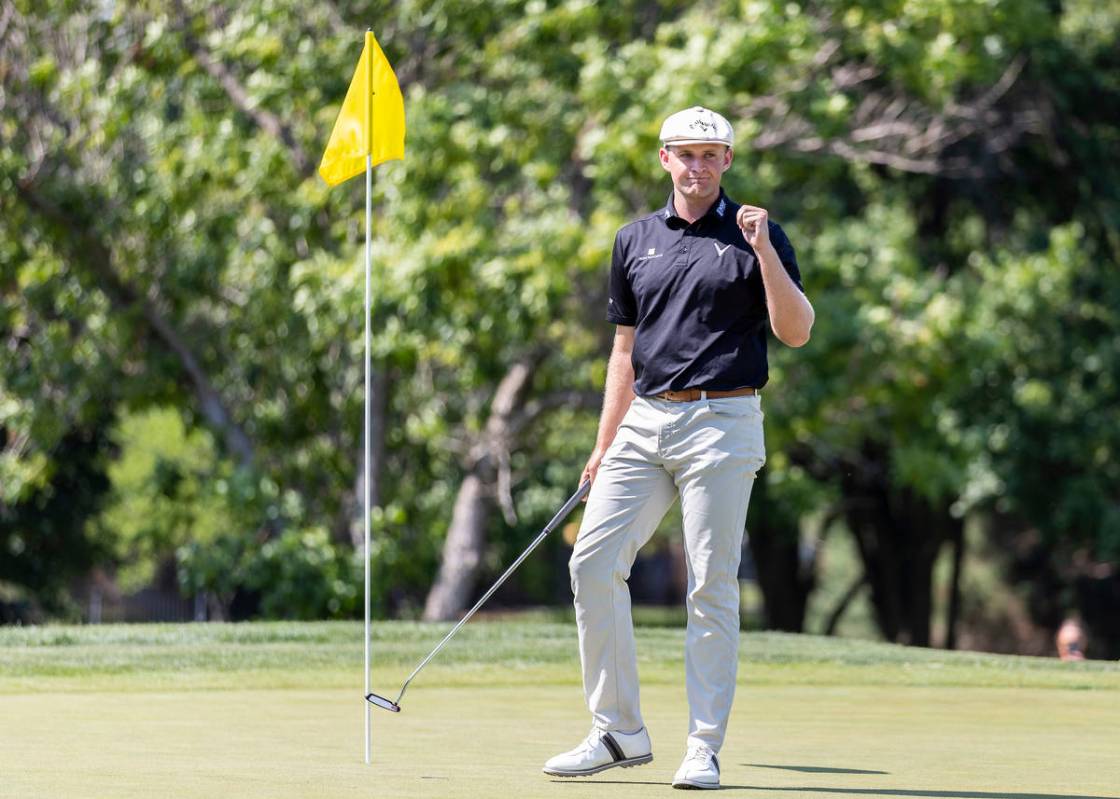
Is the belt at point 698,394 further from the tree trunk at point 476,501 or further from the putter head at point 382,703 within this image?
the tree trunk at point 476,501

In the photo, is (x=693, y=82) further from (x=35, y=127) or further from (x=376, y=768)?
(x=376, y=768)

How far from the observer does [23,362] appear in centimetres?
2034

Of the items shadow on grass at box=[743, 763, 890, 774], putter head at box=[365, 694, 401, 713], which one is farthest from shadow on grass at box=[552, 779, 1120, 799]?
putter head at box=[365, 694, 401, 713]

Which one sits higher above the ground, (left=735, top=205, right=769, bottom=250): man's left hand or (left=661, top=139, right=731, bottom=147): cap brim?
(left=661, top=139, right=731, bottom=147): cap brim

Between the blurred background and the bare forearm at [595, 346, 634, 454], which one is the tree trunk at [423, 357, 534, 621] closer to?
the blurred background

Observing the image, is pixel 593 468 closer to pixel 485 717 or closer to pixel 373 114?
pixel 373 114

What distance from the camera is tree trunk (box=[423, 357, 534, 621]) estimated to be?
64.5 ft

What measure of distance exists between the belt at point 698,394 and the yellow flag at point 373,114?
155cm

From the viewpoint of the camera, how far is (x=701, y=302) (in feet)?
19.0

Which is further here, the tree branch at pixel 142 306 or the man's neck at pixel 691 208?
the tree branch at pixel 142 306

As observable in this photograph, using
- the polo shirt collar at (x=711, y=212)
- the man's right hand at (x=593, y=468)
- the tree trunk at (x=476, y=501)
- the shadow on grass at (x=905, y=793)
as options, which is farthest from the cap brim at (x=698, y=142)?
the tree trunk at (x=476, y=501)

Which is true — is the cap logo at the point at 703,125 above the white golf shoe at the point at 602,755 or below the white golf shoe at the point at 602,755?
above

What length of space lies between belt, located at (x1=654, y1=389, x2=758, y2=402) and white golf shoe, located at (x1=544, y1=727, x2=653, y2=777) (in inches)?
43.2

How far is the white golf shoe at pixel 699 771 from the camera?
5348 millimetres
